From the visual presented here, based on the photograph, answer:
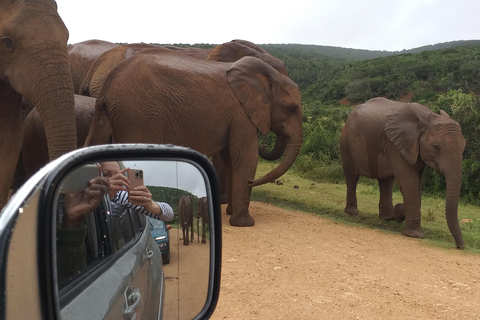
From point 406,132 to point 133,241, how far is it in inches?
277

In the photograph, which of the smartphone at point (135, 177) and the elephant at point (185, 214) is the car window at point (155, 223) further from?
the smartphone at point (135, 177)

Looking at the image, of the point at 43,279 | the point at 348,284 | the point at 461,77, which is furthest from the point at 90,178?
the point at 461,77

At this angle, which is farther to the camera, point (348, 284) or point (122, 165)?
point (348, 284)

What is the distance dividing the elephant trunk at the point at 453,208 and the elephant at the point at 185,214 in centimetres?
617

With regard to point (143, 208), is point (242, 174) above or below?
below

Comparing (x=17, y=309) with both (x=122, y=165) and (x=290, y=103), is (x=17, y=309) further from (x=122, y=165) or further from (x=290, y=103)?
(x=290, y=103)

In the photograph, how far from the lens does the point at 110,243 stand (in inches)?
49.7

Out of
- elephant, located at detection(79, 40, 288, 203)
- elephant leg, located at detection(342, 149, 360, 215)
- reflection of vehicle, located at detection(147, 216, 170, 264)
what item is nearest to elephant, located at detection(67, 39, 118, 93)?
elephant, located at detection(79, 40, 288, 203)

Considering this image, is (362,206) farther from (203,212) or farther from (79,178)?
(79,178)

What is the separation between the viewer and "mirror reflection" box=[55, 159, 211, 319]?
1.06 m

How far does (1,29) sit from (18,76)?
0.42 meters

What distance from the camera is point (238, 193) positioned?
711cm

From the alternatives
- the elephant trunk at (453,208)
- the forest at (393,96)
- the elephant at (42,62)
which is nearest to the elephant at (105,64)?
the elephant at (42,62)

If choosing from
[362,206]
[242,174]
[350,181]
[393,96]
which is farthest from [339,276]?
[393,96]
